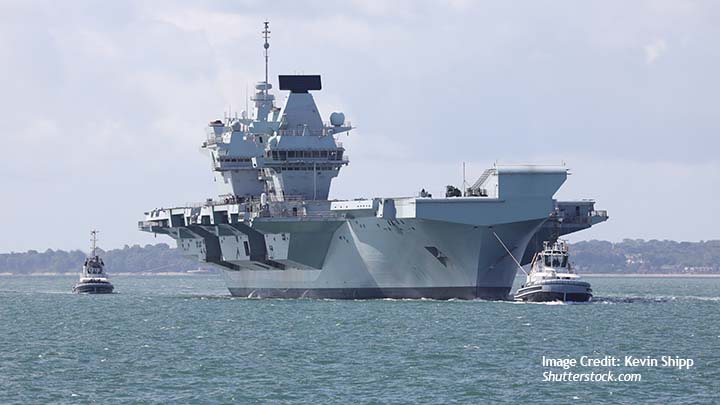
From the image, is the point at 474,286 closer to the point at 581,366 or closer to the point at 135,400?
the point at 581,366

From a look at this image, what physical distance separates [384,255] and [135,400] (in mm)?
31124

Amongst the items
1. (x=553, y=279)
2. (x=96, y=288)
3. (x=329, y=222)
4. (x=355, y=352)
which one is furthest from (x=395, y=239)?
(x=96, y=288)

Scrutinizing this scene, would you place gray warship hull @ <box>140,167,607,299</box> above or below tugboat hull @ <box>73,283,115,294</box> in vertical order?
above

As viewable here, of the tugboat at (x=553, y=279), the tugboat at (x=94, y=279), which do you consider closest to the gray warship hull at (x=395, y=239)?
the tugboat at (x=553, y=279)

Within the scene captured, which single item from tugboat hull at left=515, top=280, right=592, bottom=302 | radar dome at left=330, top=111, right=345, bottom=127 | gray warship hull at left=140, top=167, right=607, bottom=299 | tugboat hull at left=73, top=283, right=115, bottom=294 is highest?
radar dome at left=330, top=111, right=345, bottom=127

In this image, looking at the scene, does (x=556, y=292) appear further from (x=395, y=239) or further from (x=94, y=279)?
(x=94, y=279)

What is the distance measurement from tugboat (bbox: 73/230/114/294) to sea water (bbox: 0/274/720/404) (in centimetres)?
2409

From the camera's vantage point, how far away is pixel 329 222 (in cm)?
6556

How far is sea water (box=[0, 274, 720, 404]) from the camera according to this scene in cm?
3497

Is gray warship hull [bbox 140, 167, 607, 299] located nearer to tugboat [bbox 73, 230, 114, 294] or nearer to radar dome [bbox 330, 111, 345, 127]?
radar dome [bbox 330, 111, 345, 127]

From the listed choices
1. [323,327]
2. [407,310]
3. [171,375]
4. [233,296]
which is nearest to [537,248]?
[407,310]

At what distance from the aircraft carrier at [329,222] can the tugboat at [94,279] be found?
1217 centimetres

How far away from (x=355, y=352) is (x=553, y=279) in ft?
65.7

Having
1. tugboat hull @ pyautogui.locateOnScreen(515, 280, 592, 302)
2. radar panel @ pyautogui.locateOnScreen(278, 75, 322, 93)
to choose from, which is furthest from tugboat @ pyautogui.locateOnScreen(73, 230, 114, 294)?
tugboat hull @ pyautogui.locateOnScreen(515, 280, 592, 302)
